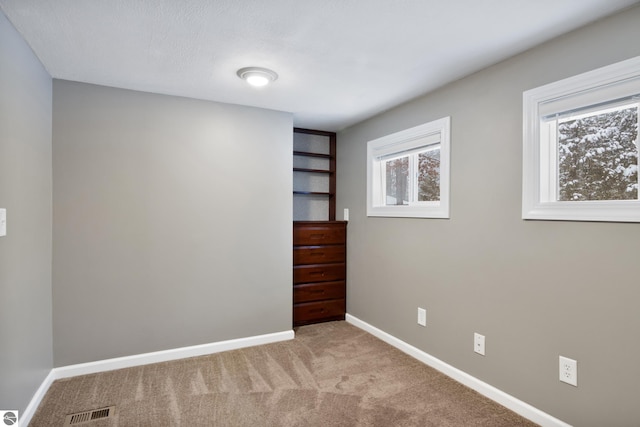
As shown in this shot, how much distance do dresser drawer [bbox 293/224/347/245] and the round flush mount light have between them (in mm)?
1577

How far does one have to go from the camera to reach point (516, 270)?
215cm

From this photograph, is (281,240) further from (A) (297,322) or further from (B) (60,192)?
(B) (60,192)

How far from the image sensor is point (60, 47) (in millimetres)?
2078

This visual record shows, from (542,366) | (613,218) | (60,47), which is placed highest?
(60,47)

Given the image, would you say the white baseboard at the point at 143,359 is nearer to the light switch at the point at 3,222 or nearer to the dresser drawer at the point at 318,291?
the dresser drawer at the point at 318,291

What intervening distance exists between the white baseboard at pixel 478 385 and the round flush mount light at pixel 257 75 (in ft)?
8.16

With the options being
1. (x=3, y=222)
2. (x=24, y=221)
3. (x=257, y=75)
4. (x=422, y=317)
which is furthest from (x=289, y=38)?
(x=422, y=317)

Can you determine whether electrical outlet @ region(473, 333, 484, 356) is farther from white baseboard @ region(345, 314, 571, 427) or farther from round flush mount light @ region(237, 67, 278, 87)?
round flush mount light @ region(237, 67, 278, 87)

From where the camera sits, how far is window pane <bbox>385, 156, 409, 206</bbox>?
10.8 ft

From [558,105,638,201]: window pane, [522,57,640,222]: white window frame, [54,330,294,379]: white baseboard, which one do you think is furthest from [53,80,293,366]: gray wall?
[558,105,638,201]: window pane

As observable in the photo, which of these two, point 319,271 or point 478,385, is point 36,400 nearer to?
point 319,271

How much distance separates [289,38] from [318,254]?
2.36 m

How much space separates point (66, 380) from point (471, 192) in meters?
3.25

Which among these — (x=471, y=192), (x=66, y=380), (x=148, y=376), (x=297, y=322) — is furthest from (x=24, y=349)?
(x=471, y=192)
